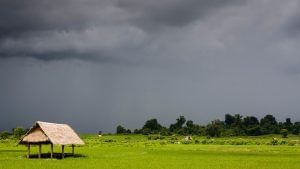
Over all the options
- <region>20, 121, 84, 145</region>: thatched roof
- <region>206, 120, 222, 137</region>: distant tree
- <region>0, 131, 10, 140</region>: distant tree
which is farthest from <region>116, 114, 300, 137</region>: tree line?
<region>20, 121, 84, 145</region>: thatched roof

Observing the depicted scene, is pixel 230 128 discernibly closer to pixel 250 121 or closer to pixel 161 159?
pixel 250 121

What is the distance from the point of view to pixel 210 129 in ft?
384

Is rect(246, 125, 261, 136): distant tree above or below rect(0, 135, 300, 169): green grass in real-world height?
above

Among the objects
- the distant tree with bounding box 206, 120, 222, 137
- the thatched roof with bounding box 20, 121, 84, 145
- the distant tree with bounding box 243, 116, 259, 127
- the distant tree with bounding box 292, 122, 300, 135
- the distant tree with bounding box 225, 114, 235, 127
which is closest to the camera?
the thatched roof with bounding box 20, 121, 84, 145

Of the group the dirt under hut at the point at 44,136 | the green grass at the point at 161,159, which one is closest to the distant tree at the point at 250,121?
the green grass at the point at 161,159

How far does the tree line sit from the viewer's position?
119 meters

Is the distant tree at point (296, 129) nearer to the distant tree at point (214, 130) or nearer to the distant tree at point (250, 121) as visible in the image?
the distant tree at point (250, 121)

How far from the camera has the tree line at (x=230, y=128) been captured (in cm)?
11875

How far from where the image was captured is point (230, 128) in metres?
139

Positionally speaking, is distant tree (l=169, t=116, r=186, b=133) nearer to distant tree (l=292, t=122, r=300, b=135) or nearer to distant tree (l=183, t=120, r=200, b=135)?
distant tree (l=183, t=120, r=200, b=135)

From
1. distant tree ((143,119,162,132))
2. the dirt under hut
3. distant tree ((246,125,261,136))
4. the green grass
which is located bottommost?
the green grass

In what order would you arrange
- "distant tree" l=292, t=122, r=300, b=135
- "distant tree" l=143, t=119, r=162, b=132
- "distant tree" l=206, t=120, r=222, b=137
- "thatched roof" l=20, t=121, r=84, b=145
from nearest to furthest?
"thatched roof" l=20, t=121, r=84, b=145, "distant tree" l=206, t=120, r=222, b=137, "distant tree" l=292, t=122, r=300, b=135, "distant tree" l=143, t=119, r=162, b=132

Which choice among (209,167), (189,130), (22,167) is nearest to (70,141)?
(22,167)

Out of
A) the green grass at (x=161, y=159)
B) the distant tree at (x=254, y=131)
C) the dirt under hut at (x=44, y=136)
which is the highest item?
the distant tree at (x=254, y=131)
